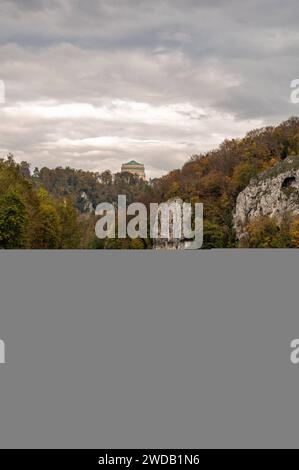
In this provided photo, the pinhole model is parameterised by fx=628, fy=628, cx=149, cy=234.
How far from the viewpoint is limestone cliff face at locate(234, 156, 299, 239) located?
494ft

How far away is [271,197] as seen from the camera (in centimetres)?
15162

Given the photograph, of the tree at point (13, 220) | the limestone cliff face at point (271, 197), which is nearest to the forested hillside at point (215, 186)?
the limestone cliff face at point (271, 197)

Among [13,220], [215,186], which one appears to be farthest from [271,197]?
[13,220]

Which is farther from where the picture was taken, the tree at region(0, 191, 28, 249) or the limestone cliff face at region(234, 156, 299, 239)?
the limestone cliff face at region(234, 156, 299, 239)

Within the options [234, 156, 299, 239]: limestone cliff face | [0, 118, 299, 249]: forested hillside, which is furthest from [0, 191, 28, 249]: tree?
[234, 156, 299, 239]: limestone cliff face

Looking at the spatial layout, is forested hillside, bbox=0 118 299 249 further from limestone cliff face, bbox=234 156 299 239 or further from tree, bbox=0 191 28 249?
tree, bbox=0 191 28 249

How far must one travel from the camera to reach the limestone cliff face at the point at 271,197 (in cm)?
15050

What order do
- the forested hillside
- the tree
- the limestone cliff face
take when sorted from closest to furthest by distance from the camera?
the tree
the forested hillside
the limestone cliff face

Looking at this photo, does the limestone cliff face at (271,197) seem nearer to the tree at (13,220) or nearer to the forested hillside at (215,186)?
the forested hillside at (215,186)

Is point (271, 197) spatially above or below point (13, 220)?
above

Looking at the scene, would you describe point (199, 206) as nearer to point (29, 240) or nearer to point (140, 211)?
point (140, 211)

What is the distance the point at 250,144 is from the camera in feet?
583

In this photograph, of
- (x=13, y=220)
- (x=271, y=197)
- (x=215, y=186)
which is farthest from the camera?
(x=215, y=186)

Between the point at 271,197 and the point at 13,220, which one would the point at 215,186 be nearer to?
the point at 271,197
